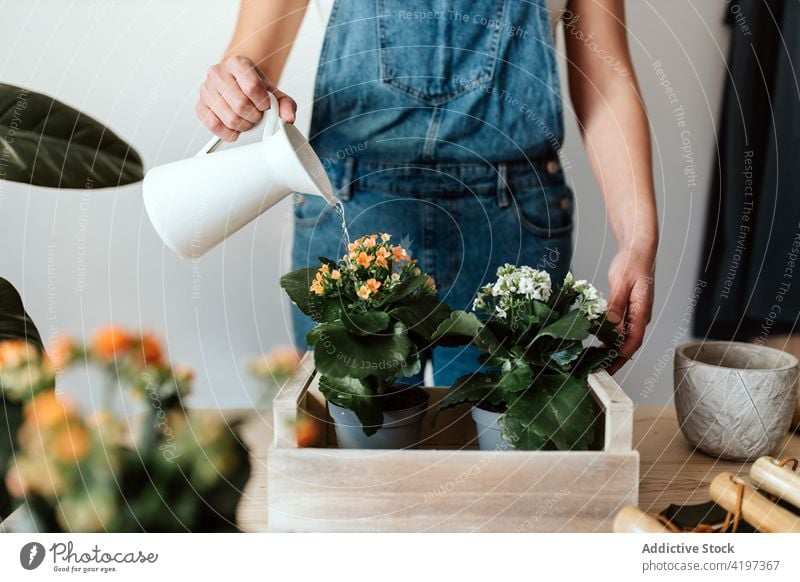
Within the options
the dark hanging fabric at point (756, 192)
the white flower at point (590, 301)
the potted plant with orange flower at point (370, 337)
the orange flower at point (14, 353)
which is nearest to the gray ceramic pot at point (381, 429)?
the potted plant with orange flower at point (370, 337)

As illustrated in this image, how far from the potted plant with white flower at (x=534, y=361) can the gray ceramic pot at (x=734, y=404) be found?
0.19 feet

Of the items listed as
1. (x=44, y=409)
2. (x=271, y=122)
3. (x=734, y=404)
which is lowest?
(x=44, y=409)

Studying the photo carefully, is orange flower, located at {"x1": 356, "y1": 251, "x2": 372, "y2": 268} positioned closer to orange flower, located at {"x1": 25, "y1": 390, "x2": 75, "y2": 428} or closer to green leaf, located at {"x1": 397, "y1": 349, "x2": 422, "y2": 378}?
green leaf, located at {"x1": 397, "y1": 349, "x2": 422, "y2": 378}

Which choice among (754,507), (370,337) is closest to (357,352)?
(370,337)

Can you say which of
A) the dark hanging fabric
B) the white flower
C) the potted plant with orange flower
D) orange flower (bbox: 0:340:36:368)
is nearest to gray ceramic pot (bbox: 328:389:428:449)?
the potted plant with orange flower

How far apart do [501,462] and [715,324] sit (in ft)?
1.61

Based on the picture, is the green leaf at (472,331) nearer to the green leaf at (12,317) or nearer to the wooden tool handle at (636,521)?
the wooden tool handle at (636,521)

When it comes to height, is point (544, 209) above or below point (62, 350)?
above

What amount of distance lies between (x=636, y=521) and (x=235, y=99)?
36 centimetres

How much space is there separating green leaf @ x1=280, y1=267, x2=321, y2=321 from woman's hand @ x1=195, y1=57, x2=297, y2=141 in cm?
10

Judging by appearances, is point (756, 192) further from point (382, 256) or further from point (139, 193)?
point (139, 193)

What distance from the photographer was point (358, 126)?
1.99ft

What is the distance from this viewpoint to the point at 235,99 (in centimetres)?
47

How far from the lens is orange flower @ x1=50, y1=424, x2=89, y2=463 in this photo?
433 mm
